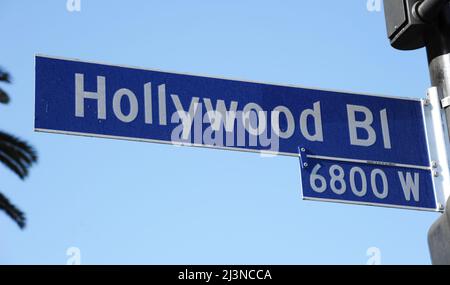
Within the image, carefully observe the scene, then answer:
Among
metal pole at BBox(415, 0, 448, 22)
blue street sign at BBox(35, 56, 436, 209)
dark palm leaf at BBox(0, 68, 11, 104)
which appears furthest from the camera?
dark palm leaf at BBox(0, 68, 11, 104)

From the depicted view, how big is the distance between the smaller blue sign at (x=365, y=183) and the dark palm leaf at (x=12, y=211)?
370 inches

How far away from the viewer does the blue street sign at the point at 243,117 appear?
4641 millimetres

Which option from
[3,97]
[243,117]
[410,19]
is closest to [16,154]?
[3,97]

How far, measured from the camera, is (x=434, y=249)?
383 centimetres

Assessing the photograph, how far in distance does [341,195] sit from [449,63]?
0.96 m

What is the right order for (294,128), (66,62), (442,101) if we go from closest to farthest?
(442,101) < (66,62) < (294,128)

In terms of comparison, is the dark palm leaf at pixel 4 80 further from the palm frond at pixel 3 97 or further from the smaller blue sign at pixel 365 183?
the smaller blue sign at pixel 365 183

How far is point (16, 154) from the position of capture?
43.0 ft

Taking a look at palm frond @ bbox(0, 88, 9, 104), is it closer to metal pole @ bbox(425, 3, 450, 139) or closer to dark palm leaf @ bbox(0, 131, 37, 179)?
dark palm leaf @ bbox(0, 131, 37, 179)

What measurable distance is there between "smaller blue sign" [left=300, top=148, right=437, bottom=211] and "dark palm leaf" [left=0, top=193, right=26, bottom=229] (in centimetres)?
939

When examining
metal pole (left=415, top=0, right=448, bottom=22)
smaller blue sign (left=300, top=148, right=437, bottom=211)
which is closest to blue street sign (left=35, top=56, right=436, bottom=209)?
smaller blue sign (left=300, top=148, right=437, bottom=211)

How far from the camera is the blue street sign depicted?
4.64 meters
